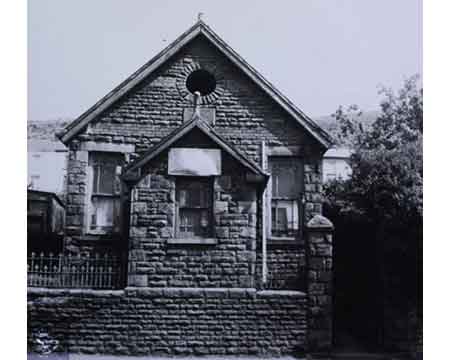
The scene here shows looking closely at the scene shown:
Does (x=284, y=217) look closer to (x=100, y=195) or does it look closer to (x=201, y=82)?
(x=201, y=82)

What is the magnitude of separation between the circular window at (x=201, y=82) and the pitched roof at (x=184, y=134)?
2.89 ft

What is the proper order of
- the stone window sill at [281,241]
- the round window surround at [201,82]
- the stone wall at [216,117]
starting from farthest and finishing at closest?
the round window surround at [201,82], the stone wall at [216,117], the stone window sill at [281,241]

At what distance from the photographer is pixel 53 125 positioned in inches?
255

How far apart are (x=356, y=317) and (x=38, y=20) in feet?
16.4

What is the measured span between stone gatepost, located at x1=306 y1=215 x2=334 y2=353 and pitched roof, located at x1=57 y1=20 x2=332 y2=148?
1.14 metres

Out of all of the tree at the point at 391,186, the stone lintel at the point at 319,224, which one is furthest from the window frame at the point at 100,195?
the tree at the point at 391,186

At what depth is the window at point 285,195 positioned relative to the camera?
7.09 m

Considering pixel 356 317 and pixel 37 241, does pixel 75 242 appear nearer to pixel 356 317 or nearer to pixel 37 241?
pixel 37 241

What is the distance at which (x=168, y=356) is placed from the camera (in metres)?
6.27

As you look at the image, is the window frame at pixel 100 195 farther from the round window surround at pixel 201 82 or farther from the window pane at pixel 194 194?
the round window surround at pixel 201 82

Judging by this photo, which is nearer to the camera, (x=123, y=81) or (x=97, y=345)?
(x=97, y=345)

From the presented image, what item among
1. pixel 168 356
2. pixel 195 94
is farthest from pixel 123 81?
pixel 168 356

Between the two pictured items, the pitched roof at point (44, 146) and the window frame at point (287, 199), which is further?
the window frame at point (287, 199)

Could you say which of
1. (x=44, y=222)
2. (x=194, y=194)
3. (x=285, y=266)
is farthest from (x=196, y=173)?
(x=44, y=222)
